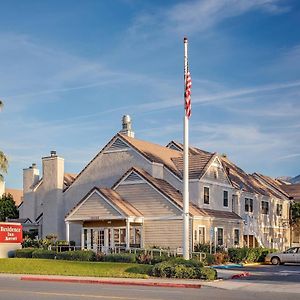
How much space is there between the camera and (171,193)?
44219 millimetres

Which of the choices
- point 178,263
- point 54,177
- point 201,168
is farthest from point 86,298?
point 54,177

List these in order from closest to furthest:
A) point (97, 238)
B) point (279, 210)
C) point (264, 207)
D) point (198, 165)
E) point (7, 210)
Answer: point (97, 238)
point (198, 165)
point (264, 207)
point (279, 210)
point (7, 210)

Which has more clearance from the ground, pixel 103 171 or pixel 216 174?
pixel 103 171

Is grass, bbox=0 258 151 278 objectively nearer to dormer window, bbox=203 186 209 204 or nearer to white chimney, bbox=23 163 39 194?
dormer window, bbox=203 186 209 204

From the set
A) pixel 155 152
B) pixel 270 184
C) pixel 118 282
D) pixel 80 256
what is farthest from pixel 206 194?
pixel 118 282

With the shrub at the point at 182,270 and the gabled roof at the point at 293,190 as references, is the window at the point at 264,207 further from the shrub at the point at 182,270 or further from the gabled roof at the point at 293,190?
the shrub at the point at 182,270

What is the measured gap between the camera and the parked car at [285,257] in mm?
40531

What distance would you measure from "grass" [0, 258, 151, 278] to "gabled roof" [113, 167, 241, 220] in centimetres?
1171

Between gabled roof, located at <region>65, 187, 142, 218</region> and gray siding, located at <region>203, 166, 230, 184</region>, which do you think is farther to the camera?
gray siding, located at <region>203, 166, 230, 184</region>

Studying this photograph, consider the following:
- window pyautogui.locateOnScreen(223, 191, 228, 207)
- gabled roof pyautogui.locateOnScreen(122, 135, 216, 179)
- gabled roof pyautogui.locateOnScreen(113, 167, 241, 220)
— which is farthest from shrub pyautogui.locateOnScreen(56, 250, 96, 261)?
window pyautogui.locateOnScreen(223, 191, 228, 207)

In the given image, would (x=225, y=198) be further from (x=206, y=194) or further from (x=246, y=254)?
(x=246, y=254)

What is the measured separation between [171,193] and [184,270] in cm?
1847

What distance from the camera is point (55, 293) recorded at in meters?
19.2

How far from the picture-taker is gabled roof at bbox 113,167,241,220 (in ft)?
141
